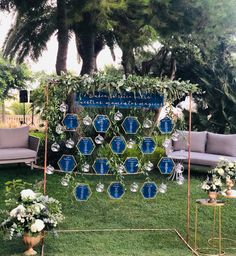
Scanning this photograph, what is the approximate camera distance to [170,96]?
4.43 metres

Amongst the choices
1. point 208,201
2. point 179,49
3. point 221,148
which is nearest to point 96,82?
point 208,201

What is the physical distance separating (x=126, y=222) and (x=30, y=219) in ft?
5.33

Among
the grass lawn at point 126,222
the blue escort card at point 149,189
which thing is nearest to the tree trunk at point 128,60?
the grass lawn at point 126,222

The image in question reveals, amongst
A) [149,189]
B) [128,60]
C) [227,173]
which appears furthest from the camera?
[128,60]

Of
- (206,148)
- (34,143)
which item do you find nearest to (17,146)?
(34,143)

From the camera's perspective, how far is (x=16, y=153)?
287 inches

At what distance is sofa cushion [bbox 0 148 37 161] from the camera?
7172 mm

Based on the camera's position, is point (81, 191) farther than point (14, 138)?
No

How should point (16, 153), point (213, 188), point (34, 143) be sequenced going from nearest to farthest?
point (213, 188) < point (16, 153) < point (34, 143)

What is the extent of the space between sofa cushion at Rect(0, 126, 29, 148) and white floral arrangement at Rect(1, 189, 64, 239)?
3.84 m

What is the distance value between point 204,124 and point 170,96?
22.0 feet

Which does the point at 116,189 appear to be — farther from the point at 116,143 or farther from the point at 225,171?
the point at 225,171

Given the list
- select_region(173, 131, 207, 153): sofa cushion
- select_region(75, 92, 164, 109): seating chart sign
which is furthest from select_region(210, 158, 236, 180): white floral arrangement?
select_region(173, 131, 207, 153): sofa cushion

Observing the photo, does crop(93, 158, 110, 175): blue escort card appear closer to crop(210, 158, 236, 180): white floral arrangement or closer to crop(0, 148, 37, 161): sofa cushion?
crop(210, 158, 236, 180): white floral arrangement
